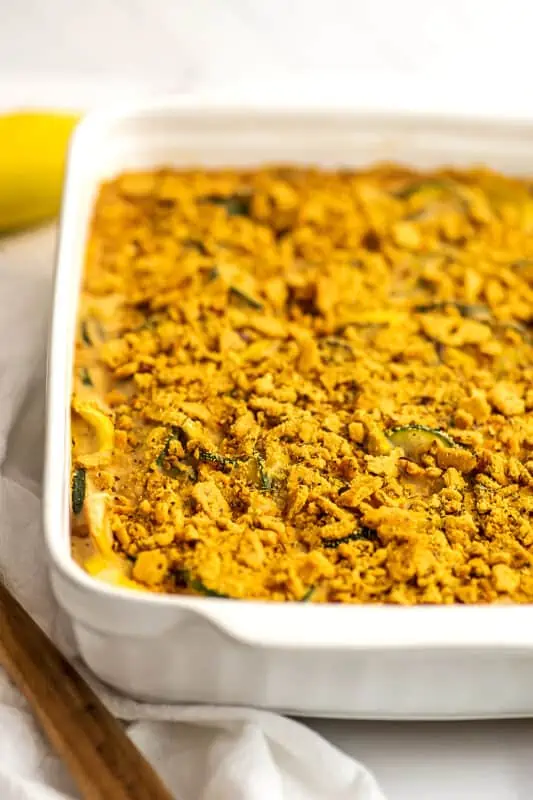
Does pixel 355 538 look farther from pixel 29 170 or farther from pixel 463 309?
pixel 29 170

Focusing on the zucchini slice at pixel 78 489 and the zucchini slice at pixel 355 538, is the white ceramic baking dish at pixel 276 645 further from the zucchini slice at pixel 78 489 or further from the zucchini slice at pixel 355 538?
the zucchini slice at pixel 355 538

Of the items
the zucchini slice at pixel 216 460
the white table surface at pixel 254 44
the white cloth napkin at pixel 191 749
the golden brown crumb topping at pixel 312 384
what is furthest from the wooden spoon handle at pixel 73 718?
the white table surface at pixel 254 44

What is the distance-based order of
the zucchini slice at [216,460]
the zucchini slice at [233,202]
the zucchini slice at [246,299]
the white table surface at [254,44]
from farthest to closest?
the white table surface at [254,44], the zucchini slice at [233,202], the zucchini slice at [246,299], the zucchini slice at [216,460]

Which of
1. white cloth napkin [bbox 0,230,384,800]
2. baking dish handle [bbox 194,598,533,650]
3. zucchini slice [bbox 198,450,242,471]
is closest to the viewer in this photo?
baking dish handle [bbox 194,598,533,650]

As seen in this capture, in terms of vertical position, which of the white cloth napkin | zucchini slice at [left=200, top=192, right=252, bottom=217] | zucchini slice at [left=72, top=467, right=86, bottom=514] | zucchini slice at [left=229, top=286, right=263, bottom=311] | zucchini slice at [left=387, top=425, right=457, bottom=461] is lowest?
the white cloth napkin

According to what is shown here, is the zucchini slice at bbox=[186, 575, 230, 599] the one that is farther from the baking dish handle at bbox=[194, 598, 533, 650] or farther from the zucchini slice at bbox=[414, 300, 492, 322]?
the zucchini slice at bbox=[414, 300, 492, 322]

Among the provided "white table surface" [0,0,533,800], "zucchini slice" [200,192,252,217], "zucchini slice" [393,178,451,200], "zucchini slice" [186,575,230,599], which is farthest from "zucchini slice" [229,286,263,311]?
"white table surface" [0,0,533,800]

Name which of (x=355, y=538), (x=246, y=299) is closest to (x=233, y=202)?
(x=246, y=299)
